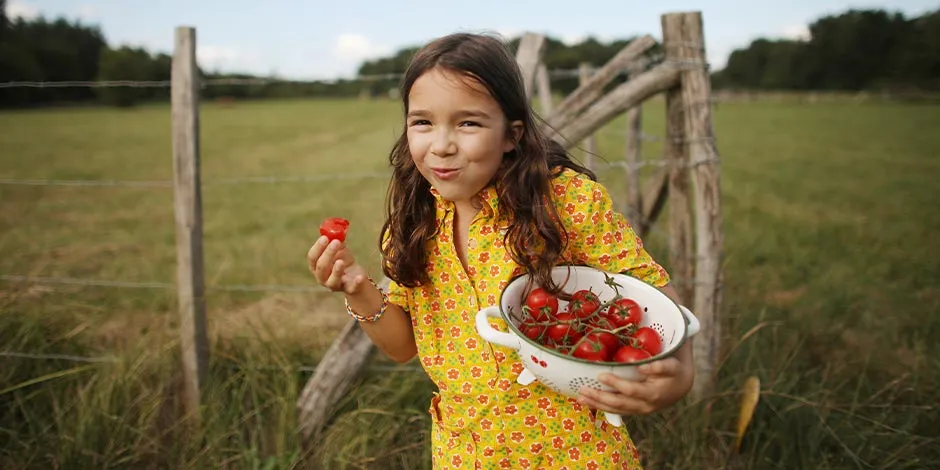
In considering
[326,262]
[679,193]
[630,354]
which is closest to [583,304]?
[630,354]

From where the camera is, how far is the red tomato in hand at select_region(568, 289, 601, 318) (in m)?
1.21

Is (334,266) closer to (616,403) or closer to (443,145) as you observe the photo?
(443,145)

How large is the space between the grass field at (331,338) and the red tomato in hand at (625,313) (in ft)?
→ 2.66

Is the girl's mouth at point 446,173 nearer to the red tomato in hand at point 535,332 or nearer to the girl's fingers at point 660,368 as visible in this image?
the red tomato in hand at point 535,332

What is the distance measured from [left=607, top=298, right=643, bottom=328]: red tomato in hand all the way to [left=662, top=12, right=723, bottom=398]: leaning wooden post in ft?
5.56

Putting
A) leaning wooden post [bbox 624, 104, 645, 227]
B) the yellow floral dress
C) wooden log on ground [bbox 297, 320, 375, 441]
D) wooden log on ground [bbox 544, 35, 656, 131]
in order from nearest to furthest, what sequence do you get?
the yellow floral dress → wooden log on ground [bbox 297, 320, 375, 441] → wooden log on ground [bbox 544, 35, 656, 131] → leaning wooden post [bbox 624, 104, 645, 227]

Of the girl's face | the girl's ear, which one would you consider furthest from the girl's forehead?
the girl's ear

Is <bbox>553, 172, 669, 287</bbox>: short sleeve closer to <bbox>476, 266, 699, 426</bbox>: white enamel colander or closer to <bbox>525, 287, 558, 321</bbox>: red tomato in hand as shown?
<bbox>476, 266, 699, 426</bbox>: white enamel colander

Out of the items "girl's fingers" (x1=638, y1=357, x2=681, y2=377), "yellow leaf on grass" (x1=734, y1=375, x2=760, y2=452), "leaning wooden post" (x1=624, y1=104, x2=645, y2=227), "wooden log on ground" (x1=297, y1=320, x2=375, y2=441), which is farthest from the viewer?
"leaning wooden post" (x1=624, y1=104, x2=645, y2=227)

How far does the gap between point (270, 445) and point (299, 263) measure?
145 inches

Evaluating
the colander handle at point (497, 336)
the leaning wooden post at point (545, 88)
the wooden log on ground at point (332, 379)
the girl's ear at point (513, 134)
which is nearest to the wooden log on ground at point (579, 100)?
the wooden log on ground at point (332, 379)

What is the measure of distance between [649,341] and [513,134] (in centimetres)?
54

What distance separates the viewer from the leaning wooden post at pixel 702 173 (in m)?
2.74

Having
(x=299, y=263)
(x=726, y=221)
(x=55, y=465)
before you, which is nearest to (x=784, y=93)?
(x=726, y=221)
